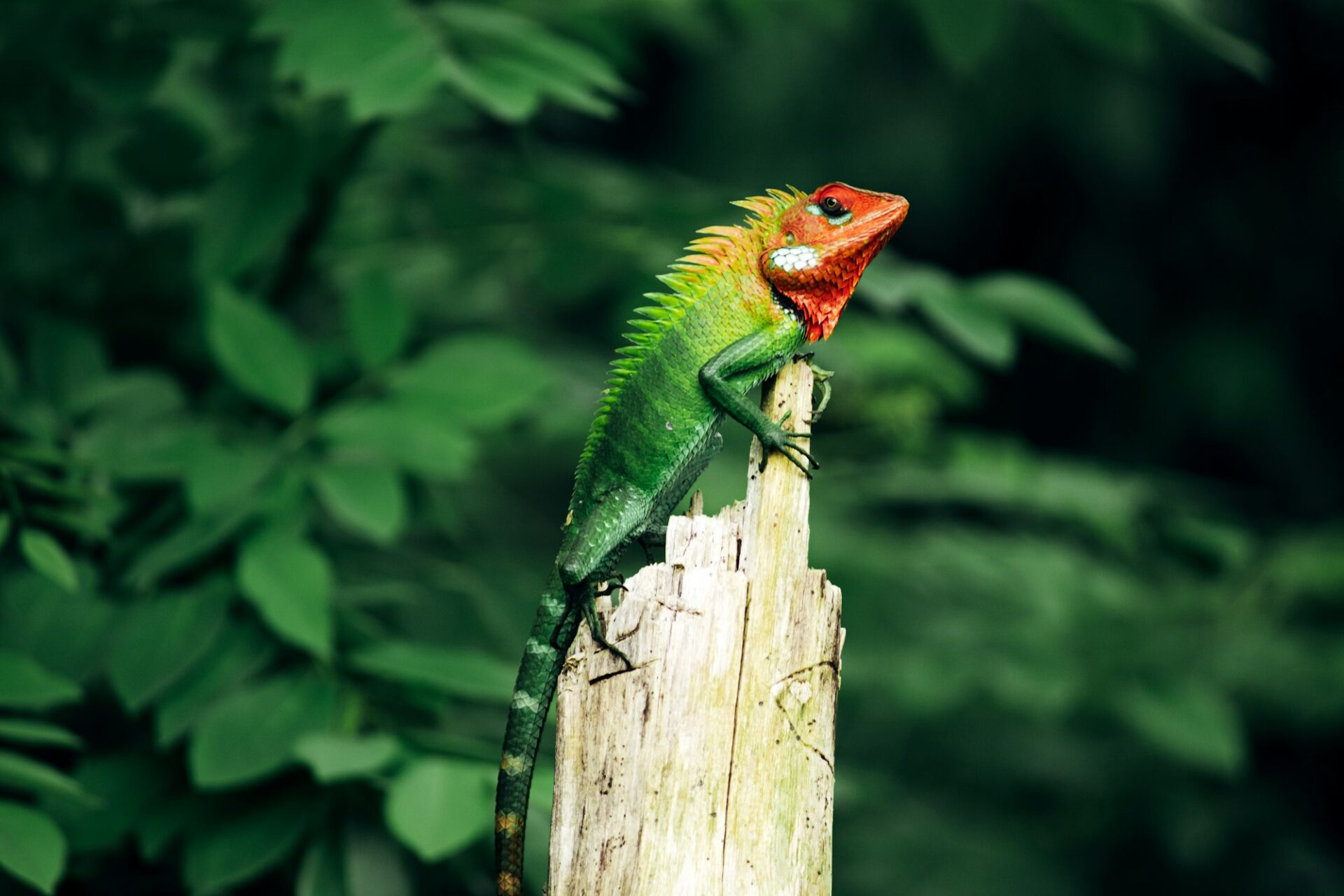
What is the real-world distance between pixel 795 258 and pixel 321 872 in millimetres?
1671

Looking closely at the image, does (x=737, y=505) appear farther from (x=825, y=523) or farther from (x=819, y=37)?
(x=819, y=37)

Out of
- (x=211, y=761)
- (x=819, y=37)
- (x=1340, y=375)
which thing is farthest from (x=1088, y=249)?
(x=211, y=761)

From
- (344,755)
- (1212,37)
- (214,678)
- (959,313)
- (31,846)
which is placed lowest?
(31,846)

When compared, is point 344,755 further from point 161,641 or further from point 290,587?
point 161,641

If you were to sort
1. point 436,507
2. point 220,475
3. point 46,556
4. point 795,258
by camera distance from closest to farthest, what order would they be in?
point 46,556 → point 795,258 → point 220,475 → point 436,507

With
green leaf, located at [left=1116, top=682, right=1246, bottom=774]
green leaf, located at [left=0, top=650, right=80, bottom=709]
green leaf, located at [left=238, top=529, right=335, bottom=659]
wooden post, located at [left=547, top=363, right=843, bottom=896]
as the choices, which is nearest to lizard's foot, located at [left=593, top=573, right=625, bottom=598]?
wooden post, located at [left=547, top=363, right=843, bottom=896]

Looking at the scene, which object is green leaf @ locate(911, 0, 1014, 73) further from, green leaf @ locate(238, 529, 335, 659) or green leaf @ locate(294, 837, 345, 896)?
green leaf @ locate(294, 837, 345, 896)

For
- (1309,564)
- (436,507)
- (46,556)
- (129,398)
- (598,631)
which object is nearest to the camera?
(598,631)

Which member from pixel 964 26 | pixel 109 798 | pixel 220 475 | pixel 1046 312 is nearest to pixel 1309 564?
pixel 1046 312

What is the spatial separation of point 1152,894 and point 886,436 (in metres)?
3.47

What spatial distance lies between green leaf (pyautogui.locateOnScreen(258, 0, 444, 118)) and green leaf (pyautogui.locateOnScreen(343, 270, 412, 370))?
20.7 inches

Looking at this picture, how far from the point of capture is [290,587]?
111 inches

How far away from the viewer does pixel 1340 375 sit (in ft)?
27.9

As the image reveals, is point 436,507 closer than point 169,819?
No
